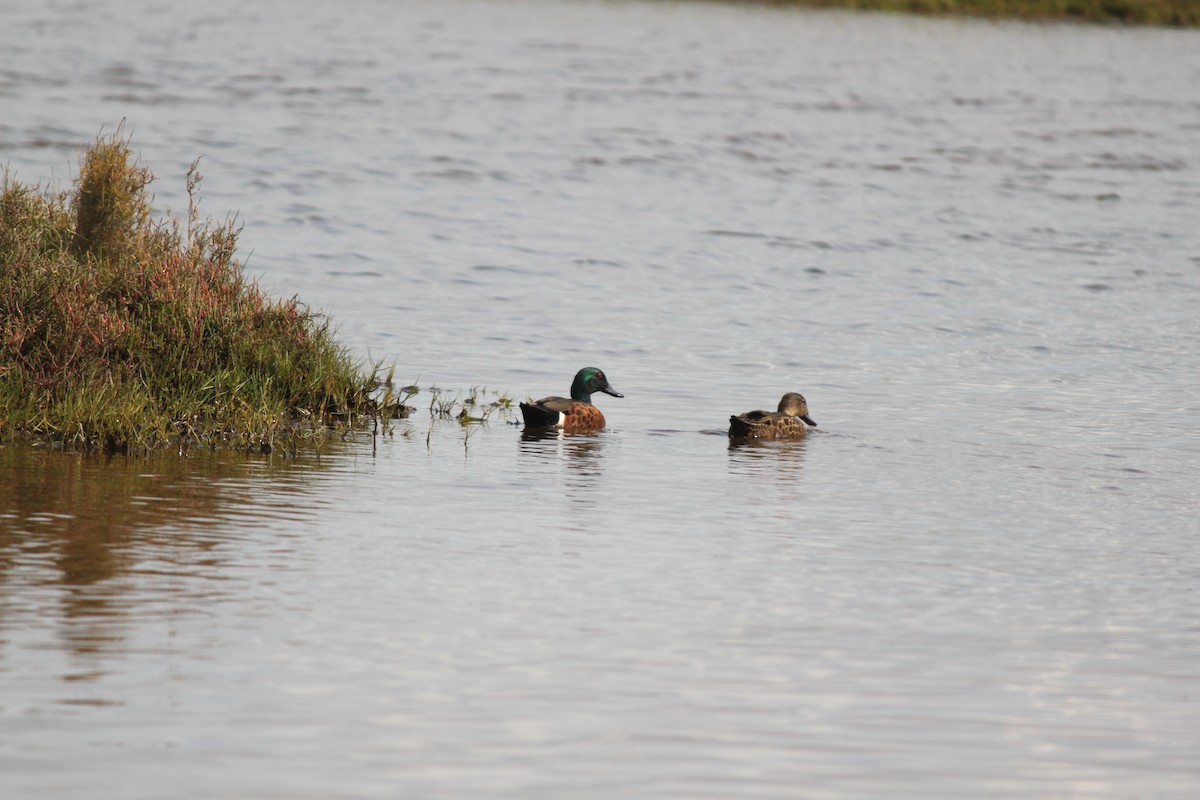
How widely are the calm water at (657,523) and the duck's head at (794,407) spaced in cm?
51

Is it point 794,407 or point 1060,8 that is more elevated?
point 1060,8

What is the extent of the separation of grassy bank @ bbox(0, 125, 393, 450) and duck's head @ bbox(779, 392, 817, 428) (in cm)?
309

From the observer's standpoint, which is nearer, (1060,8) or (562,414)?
(562,414)

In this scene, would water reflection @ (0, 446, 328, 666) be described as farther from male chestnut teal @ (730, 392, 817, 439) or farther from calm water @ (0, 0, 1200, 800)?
male chestnut teal @ (730, 392, 817, 439)

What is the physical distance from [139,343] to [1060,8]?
60045 mm

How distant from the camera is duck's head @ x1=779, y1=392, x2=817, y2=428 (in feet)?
44.9

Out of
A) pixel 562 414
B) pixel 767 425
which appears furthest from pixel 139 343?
pixel 767 425

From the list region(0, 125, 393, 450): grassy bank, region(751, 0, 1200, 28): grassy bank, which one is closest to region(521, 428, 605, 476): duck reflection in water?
region(0, 125, 393, 450): grassy bank

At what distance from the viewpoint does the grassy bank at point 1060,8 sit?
65.3m

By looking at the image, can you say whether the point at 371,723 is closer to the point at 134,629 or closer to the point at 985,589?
the point at 134,629

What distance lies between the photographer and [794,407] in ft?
44.9

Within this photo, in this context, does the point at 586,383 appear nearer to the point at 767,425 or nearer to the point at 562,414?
the point at 562,414

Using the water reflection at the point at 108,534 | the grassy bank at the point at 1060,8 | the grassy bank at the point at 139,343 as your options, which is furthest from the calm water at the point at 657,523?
the grassy bank at the point at 1060,8

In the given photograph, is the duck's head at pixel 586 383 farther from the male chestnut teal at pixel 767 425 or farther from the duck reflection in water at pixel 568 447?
the male chestnut teal at pixel 767 425
